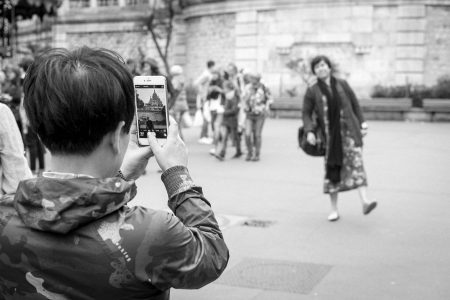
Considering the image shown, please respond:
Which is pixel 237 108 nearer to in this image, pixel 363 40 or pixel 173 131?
pixel 363 40

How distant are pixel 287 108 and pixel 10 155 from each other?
2040 centimetres

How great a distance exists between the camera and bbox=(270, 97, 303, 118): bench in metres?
24.6

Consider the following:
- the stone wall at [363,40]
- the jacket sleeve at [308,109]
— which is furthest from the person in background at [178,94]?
the stone wall at [363,40]

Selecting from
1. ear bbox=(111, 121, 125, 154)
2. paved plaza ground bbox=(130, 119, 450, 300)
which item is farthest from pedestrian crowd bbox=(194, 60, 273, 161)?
ear bbox=(111, 121, 125, 154)

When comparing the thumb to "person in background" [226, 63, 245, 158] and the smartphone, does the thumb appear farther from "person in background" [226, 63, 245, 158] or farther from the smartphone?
"person in background" [226, 63, 245, 158]

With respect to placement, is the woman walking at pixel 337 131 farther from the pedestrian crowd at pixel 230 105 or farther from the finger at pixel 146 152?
the finger at pixel 146 152

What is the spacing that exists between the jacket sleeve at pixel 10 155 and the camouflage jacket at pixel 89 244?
289 cm

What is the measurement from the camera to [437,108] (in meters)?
22.7

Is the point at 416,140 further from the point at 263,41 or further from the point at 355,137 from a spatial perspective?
the point at 263,41

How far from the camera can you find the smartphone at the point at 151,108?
2373 mm

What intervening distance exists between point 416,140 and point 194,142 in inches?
204

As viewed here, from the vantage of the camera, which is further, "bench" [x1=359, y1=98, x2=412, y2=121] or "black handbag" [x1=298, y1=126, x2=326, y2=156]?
"bench" [x1=359, y1=98, x2=412, y2=121]

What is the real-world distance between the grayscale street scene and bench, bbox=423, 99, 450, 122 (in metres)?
0.04

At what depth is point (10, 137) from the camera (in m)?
4.68
